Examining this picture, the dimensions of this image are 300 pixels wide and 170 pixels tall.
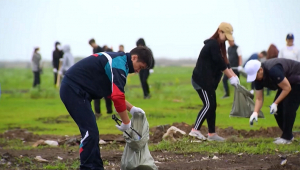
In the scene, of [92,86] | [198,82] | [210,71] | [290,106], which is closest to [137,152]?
[92,86]

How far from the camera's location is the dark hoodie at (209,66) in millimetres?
10375

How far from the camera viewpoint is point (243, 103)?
1091cm

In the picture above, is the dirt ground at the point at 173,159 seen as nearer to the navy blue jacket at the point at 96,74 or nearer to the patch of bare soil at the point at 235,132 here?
the patch of bare soil at the point at 235,132

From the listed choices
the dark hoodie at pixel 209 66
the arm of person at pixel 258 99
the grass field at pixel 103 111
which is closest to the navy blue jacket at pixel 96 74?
the arm of person at pixel 258 99

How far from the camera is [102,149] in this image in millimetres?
10445

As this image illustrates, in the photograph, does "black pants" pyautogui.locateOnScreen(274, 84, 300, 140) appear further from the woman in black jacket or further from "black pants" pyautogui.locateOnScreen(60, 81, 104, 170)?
"black pants" pyautogui.locateOnScreen(60, 81, 104, 170)

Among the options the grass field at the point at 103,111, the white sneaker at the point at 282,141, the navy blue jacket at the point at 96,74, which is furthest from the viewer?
the grass field at the point at 103,111

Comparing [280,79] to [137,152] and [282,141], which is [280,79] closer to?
[282,141]

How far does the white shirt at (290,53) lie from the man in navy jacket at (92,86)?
841 cm

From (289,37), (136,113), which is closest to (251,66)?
(136,113)

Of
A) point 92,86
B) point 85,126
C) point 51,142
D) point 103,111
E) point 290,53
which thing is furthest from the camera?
point 103,111

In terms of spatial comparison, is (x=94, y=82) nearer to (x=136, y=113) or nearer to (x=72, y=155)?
(x=136, y=113)

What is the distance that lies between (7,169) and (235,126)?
6645 millimetres

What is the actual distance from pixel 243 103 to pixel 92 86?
484cm
